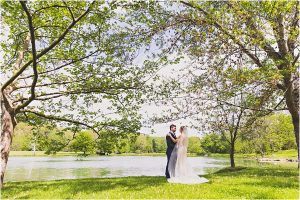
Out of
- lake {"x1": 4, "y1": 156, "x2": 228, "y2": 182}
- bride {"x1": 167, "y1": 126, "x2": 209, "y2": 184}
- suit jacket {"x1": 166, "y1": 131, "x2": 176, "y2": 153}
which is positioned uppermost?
suit jacket {"x1": 166, "y1": 131, "x2": 176, "y2": 153}

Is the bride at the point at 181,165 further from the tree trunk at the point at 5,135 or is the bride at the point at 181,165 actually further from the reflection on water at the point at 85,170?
the tree trunk at the point at 5,135

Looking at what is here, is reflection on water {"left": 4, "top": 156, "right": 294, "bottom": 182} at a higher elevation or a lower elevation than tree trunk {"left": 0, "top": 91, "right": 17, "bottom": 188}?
lower

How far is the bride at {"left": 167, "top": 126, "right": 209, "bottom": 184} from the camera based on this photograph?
683 inches

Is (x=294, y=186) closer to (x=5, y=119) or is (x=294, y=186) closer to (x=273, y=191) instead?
(x=273, y=191)

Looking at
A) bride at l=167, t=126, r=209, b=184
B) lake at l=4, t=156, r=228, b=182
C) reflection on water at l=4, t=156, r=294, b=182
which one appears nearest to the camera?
bride at l=167, t=126, r=209, b=184

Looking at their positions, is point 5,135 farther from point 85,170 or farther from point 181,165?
point 85,170

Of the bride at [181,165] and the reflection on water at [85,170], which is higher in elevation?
the bride at [181,165]

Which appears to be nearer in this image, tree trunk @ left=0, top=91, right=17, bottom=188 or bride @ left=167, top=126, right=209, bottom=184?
bride @ left=167, top=126, right=209, bottom=184

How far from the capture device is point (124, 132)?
69.8 feet

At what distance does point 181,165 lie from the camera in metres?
17.9

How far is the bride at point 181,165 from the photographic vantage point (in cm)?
1735

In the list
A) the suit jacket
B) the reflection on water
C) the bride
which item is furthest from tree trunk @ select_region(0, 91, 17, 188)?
the bride

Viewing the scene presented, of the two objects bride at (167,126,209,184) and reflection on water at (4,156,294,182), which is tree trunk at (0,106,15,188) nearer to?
reflection on water at (4,156,294,182)

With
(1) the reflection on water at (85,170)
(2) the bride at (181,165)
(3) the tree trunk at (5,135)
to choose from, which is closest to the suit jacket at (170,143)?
(2) the bride at (181,165)
